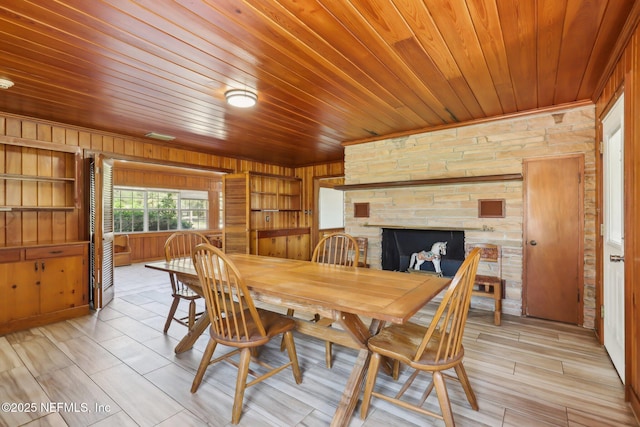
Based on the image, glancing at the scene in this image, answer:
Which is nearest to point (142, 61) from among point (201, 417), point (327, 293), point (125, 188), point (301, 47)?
point (301, 47)

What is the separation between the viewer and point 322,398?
1.98m

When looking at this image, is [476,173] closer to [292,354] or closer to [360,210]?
[360,210]

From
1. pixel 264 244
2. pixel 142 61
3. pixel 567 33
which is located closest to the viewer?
pixel 567 33

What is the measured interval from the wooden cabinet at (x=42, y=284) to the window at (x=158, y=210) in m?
4.27

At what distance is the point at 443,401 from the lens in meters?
1.55

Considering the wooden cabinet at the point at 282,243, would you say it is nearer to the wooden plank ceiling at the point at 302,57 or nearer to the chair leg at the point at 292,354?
the wooden plank ceiling at the point at 302,57

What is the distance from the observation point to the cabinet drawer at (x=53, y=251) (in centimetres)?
331

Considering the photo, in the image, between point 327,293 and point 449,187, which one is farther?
point 449,187

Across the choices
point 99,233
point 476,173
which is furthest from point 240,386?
point 476,173

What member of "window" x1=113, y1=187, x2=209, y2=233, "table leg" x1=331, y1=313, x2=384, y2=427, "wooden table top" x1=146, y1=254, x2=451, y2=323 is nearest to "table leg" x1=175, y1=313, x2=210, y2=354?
"wooden table top" x1=146, y1=254, x2=451, y2=323

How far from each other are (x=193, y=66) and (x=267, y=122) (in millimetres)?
1470

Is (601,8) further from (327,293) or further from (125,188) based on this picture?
(125,188)

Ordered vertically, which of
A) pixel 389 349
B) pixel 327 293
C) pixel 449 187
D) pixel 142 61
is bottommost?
pixel 389 349

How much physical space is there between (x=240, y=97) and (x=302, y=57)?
0.85m
